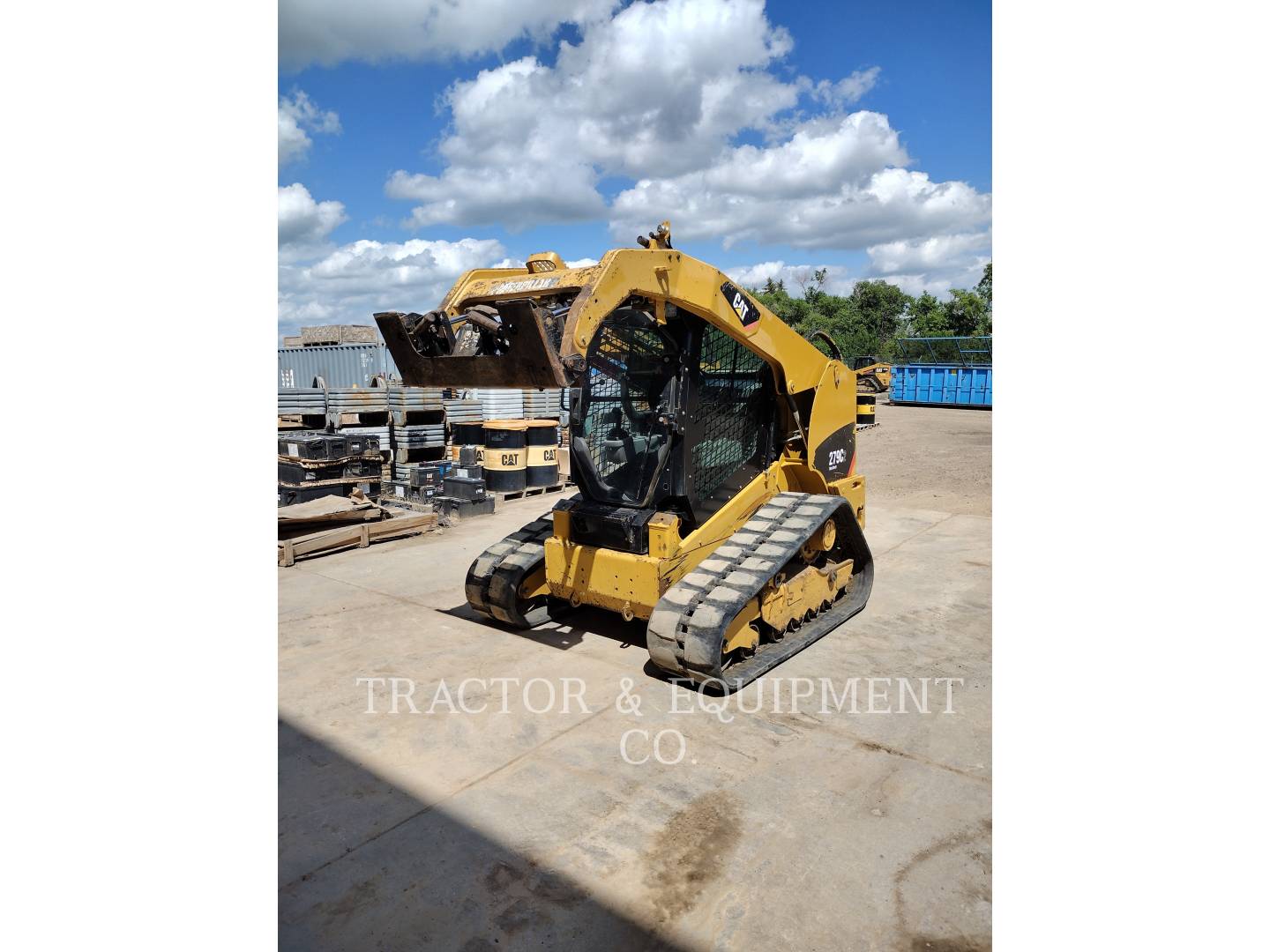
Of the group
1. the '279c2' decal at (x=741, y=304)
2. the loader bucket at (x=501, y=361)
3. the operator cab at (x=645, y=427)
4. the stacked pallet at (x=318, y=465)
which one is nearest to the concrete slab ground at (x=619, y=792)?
the operator cab at (x=645, y=427)

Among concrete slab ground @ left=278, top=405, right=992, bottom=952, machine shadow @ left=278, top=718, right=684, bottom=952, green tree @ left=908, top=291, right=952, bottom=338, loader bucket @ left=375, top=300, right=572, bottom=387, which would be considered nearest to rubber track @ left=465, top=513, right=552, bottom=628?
concrete slab ground @ left=278, top=405, right=992, bottom=952

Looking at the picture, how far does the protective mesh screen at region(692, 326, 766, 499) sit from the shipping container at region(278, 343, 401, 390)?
1258cm

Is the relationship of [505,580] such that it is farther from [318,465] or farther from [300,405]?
[300,405]

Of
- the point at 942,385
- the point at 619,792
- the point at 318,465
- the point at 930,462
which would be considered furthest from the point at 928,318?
the point at 619,792

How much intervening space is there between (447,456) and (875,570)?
8.89 meters

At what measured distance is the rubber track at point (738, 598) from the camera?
16.6 ft

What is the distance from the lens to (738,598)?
5.18 meters

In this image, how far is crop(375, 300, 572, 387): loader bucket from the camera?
14.4 feet

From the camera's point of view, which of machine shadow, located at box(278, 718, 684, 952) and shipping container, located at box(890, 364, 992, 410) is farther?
shipping container, located at box(890, 364, 992, 410)

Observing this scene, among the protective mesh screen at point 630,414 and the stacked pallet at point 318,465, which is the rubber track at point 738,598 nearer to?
the protective mesh screen at point 630,414

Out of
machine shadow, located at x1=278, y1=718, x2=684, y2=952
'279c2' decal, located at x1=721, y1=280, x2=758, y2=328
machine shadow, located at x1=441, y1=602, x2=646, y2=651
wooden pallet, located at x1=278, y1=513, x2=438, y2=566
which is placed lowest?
machine shadow, located at x1=278, y1=718, x2=684, y2=952

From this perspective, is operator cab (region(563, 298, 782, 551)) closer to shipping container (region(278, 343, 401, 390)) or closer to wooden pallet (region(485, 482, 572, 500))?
wooden pallet (region(485, 482, 572, 500))

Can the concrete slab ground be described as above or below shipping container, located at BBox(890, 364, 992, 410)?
below

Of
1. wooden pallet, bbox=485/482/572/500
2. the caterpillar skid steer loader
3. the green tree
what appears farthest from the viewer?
the green tree
